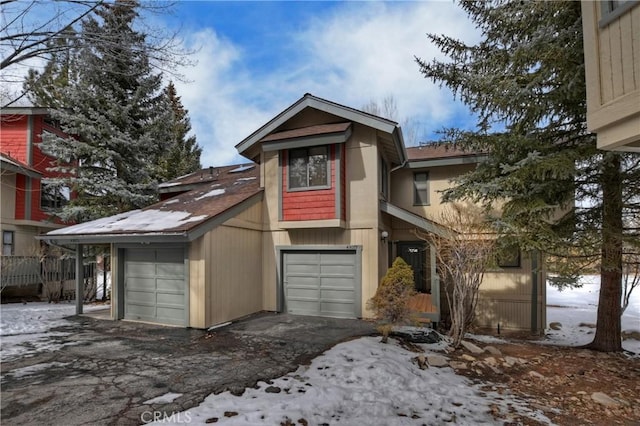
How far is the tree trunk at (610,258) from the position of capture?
647 cm

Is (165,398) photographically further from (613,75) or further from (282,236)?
(613,75)

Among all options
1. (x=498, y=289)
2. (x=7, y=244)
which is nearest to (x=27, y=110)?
(x=7, y=244)

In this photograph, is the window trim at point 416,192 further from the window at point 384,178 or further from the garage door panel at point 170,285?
the garage door panel at point 170,285

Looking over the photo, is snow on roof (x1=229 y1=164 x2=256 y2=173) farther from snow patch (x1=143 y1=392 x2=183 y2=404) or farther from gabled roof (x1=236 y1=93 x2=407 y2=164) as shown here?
snow patch (x1=143 y1=392 x2=183 y2=404)

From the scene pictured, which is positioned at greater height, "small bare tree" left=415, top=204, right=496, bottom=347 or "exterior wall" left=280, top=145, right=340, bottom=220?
"exterior wall" left=280, top=145, right=340, bottom=220

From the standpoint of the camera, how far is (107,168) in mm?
13727

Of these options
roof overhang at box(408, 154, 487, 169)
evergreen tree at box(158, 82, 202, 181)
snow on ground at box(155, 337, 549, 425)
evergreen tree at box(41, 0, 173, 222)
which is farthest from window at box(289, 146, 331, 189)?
evergreen tree at box(158, 82, 202, 181)

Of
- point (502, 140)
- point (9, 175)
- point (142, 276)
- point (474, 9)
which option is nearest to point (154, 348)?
point (142, 276)

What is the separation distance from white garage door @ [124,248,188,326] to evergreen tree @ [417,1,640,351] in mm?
7008

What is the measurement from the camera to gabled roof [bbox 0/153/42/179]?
13.4 m

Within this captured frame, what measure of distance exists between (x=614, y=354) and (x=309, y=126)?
903 cm

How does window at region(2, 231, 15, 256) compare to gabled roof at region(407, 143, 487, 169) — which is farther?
window at region(2, 231, 15, 256)

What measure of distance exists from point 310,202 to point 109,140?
879 centimetres

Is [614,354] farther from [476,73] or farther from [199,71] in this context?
[199,71]
